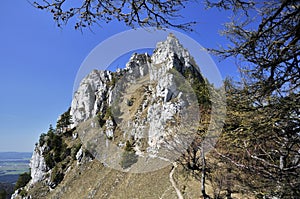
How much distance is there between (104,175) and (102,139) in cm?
1663

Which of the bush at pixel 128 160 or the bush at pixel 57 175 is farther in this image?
the bush at pixel 57 175

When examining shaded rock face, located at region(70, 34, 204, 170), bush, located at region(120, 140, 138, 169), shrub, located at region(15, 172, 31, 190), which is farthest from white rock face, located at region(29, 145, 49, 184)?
bush, located at region(120, 140, 138, 169)

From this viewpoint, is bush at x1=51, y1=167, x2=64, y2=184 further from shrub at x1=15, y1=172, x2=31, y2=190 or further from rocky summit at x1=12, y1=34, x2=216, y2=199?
shrub at x1=15, y1=172, x2=31, y2=190

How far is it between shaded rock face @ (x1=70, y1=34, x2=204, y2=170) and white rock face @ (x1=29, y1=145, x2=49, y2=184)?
12.6m

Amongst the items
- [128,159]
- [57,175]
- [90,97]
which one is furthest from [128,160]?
[90,97]

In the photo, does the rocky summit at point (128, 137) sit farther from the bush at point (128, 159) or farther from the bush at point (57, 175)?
the bush at point (128, 159)

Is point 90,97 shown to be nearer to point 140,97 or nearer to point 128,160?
point 140,97

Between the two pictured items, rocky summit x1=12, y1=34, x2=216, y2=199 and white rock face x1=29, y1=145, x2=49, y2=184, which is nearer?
rocky summit x1=12, y1=34, x2=216, y2=199

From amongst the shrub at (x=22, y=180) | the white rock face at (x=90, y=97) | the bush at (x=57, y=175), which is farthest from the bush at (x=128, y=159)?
the shrub at (x=22, y=180)

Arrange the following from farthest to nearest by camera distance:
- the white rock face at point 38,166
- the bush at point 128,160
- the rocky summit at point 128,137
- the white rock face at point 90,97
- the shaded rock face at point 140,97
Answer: the white rock face at point 90,97, the white rock face at point 38,166, the shaded rock face at point 140,97, the bush at point 128,160, the rocky summit at point 128,137

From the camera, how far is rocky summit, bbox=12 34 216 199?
18.4 meters

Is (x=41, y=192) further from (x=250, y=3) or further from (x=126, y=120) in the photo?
(x=250, y=3)

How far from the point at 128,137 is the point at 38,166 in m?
26.4

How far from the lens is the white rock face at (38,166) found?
51419 millimetres
